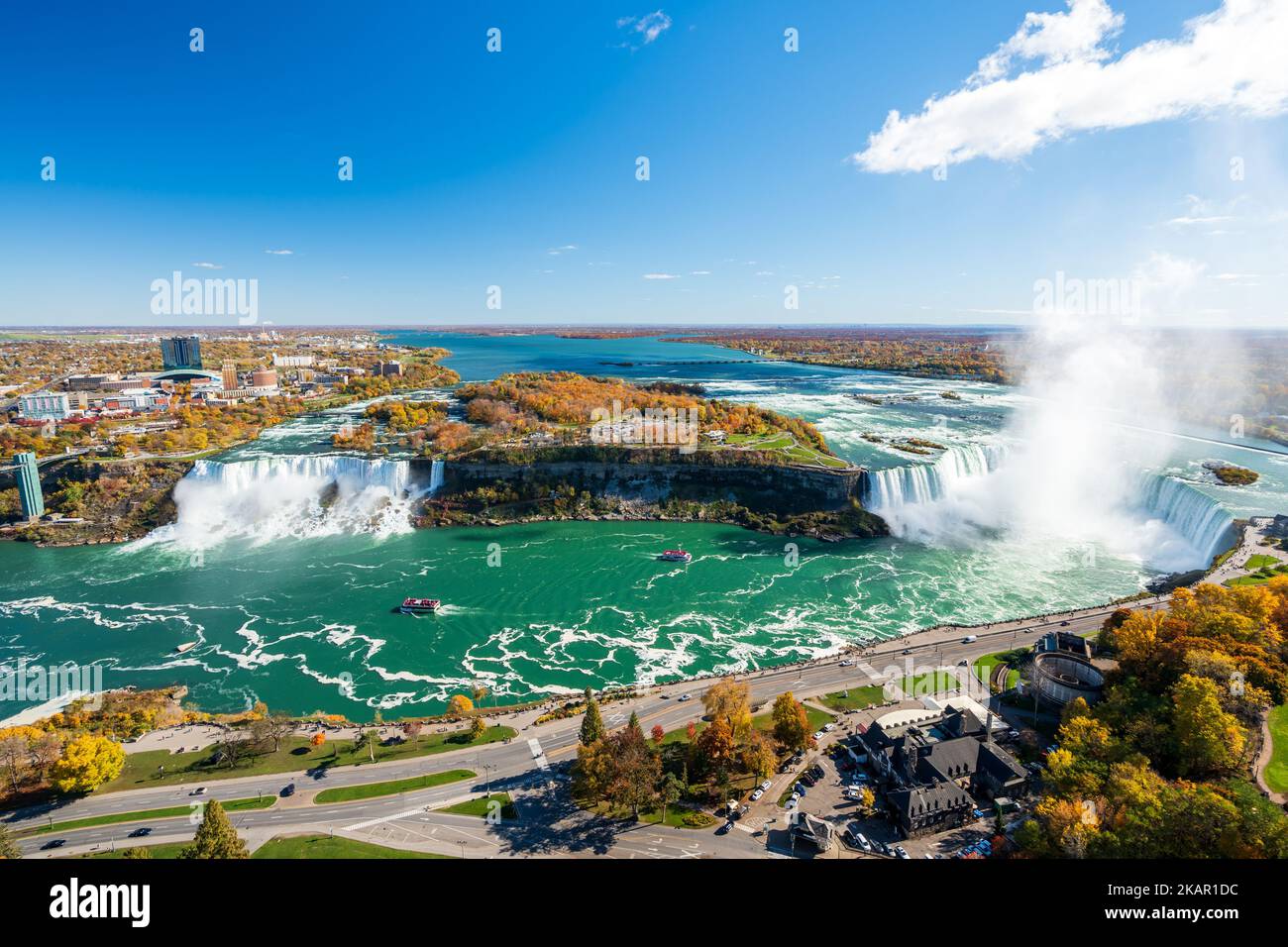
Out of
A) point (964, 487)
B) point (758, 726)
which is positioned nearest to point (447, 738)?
point (758, 726)

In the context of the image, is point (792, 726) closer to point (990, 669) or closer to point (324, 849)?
point (990, 669)

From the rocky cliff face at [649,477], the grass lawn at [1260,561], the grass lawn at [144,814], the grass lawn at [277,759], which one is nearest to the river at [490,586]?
the grass lawn at [277,759]

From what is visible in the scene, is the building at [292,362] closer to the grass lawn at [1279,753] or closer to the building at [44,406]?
the building at [44,406]

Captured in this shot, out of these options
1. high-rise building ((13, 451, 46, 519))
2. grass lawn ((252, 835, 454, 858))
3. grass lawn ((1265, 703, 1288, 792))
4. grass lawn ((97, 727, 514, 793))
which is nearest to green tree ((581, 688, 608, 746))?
grass lawn ((97, 727, 514, 793))

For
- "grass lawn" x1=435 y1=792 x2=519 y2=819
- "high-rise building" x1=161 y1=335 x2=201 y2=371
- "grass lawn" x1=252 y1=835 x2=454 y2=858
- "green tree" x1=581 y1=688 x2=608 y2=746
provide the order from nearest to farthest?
"grass lawn" x1=252 y1=835 x2=454 y2=858 → "grass lawn" x1=435 y1=792 x2=519 y2=819 → "green tree" x1=581 y1=688 x2=608 y2=746 → "high-rise building" x1=161 y1=335 x2=201 y2=371

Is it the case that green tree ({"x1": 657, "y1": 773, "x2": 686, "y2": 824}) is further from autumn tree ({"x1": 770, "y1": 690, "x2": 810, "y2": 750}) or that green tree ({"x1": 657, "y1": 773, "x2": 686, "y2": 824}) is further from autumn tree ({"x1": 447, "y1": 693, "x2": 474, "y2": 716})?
autumn tree ({"x1": 447, "y1": 693, "x2": 474, "y2": 716})

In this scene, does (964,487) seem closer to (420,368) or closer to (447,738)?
(447,738)
